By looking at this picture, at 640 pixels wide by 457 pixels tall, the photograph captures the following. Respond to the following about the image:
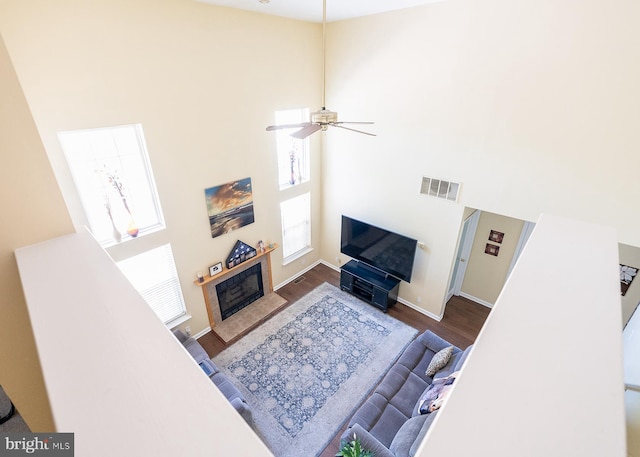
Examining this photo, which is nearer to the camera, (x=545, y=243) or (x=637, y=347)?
(x=545, y=243)

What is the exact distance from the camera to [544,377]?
0.74 meters

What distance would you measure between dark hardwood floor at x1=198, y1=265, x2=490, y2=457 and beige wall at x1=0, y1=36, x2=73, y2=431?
4.02 metres

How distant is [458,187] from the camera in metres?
4.88

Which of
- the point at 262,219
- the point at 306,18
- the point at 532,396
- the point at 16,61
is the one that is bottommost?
the point at 262,219

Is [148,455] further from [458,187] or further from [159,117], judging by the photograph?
[458,187]

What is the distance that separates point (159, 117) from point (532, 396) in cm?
451

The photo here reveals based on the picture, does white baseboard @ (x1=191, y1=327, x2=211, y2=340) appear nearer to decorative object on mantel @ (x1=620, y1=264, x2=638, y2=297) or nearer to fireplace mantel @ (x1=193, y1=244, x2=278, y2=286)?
fireplace mantel @ (x1=193, y1=244, x2=278, y2=286)

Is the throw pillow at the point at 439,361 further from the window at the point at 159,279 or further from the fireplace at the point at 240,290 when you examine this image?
the window at the point at 159,279

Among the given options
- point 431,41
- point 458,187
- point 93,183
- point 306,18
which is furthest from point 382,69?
point 93,183

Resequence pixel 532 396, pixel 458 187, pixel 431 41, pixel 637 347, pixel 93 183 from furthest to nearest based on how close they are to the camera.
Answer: pixel 458 187 → pixel 431 41 → pixel 93 183 → pixel 637 347 → pixel 532 396

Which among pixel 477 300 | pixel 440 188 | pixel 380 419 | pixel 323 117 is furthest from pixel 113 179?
pixel 477 300

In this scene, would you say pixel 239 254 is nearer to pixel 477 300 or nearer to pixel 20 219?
pixel 20 219

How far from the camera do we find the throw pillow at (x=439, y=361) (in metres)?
4.08

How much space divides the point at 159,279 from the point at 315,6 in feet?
15.2
